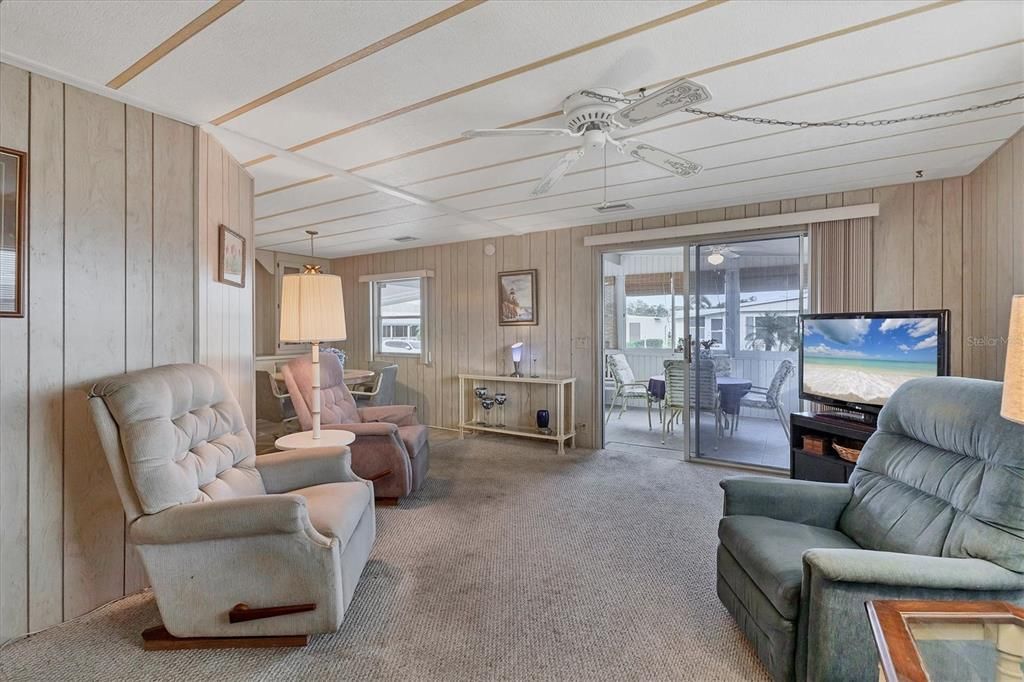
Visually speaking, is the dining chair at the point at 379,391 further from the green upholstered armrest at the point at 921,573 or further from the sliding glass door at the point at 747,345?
the green upholstered armrest at the point at 921,573

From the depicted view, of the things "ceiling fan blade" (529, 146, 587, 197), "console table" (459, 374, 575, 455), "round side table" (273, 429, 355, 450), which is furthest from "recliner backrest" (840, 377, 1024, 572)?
"console table" (459, 374, 575, 455)

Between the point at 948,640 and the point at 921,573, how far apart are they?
239mm

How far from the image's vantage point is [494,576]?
227cm

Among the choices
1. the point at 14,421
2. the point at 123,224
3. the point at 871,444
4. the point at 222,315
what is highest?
the point at 123,224

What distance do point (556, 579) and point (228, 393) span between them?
181 cm

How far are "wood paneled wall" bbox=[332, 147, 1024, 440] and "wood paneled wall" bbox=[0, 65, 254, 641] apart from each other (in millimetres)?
3355

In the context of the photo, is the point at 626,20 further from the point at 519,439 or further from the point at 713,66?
the point at 519,439

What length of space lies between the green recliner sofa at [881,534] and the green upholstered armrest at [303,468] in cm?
179

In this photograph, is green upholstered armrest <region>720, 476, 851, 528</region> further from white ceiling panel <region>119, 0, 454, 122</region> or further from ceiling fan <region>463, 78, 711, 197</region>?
white ceiling panel <region>119, 0, 454, 122</region>

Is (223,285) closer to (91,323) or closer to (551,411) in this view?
(91,323)

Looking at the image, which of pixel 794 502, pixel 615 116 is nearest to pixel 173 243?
pixel 615 116

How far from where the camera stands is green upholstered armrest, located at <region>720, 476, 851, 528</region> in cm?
196

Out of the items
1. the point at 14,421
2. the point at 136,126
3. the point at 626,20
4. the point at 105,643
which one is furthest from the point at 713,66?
the point at 105,643

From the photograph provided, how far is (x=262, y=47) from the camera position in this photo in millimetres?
1718
